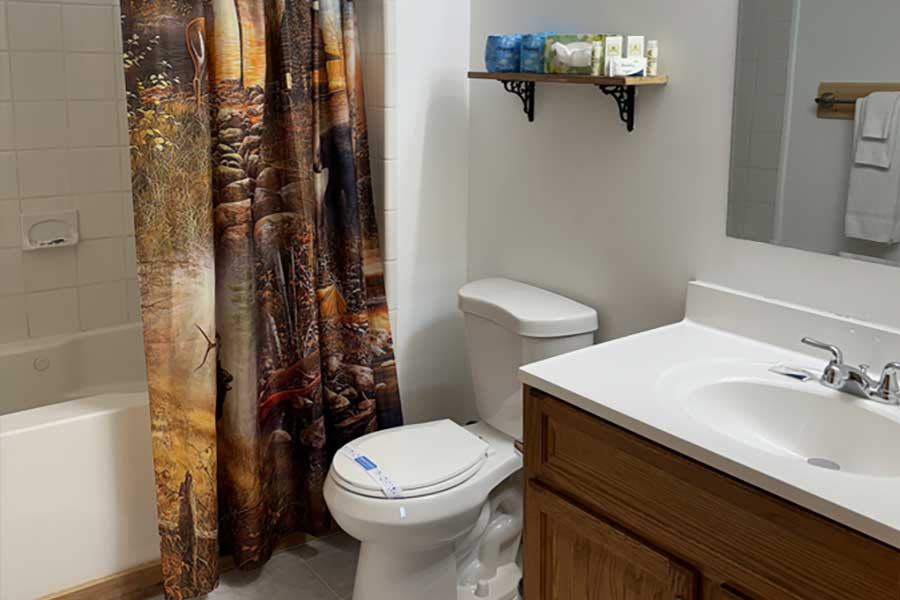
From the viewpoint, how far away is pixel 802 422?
5.78 ft

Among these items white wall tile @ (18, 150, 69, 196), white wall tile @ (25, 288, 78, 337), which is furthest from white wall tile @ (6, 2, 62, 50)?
white wall tile @ (25, 288, 78, 337)

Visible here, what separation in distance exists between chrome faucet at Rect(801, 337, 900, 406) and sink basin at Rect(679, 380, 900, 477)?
18 mm

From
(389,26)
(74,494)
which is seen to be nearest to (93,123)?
(389,26)

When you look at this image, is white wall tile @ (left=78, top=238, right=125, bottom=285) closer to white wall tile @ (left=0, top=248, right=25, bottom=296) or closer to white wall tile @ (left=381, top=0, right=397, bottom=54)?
white wall tile @ (left=0, top=248, right=25, bottom=296)

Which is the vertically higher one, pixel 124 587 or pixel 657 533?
pixel 657 533

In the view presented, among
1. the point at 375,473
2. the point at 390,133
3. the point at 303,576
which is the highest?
the point at 390,133

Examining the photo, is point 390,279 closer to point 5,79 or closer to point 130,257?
point 130,257

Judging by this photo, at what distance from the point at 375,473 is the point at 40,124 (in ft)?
5.33

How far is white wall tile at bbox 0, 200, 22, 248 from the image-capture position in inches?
113

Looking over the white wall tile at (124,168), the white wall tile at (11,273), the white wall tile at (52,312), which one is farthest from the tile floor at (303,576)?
the white wall tile at (124,168)

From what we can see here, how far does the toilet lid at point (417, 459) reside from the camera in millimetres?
2213

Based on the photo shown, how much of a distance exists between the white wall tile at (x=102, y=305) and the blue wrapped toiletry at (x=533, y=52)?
1635mm

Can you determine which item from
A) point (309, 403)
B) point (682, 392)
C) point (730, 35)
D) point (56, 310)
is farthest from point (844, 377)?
point (56, 310)

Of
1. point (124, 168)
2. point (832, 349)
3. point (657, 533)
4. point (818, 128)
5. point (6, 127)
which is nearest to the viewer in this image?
point (657, 533)
